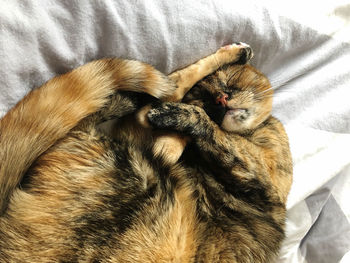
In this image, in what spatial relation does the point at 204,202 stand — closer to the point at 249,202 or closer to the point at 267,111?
the point at 249,202

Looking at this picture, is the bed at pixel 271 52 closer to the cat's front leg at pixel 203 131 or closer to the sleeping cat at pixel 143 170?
the sleeping cat at pixel 143 170

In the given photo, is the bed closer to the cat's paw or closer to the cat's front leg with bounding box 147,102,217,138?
the cat's paw

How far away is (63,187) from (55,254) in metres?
0.17

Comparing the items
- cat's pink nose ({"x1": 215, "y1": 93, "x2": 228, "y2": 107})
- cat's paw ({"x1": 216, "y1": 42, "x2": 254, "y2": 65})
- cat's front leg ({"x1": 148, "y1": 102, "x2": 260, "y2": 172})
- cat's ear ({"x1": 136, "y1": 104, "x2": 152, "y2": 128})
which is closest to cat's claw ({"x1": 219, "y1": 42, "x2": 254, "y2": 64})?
cat's paw ({"x1": 216, "y1": 42, "x2": 254, "y2": 65})

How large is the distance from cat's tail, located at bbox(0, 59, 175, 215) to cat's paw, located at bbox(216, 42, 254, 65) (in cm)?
34

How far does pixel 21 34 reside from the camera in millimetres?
956

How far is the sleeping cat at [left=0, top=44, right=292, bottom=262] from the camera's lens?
35.2 inches

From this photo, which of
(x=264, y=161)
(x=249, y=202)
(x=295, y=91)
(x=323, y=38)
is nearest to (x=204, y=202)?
(x=249, y=202)

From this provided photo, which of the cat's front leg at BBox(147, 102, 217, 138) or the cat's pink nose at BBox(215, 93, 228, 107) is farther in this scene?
the cat's pink nose at BBox(215, 93, 228, 107)

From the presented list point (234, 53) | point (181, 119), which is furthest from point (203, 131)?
point (234, 53)

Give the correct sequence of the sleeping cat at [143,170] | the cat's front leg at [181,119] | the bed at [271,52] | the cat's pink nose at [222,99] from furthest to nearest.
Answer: the cat's pink nose at [222,99]
the cat's front leg at [181,119]
the bed at [271,52]
the sleeping cat at [143,170]

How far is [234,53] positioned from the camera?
131 cm

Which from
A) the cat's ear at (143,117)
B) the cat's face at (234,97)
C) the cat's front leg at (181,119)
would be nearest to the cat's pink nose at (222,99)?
the cat's face at (234,97)

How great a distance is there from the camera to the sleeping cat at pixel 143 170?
894mm
